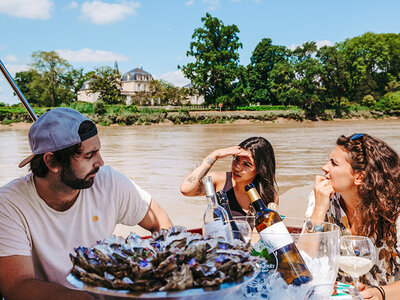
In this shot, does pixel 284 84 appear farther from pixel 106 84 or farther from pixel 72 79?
pixel 72 79

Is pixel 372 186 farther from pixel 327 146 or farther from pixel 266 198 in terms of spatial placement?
pixel 327 146

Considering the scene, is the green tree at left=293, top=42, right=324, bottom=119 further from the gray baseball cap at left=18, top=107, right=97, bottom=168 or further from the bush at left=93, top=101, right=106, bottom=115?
the gray baseball cap at left=18, top=107, right=97, bottom=168

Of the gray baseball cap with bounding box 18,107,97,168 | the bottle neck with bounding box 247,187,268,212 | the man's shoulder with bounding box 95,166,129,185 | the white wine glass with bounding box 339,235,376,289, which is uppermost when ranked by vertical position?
the gray baseball cap with bounding box 18,107,97,168

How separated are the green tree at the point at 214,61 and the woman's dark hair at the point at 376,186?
5388 centimetres

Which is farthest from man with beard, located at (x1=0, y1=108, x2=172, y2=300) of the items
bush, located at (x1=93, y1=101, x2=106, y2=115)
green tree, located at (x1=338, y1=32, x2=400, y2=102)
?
green tree, located at (x1=338, y1=32, x2=400, y2=102)

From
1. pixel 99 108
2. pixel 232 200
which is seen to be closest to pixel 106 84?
pixel 99 108

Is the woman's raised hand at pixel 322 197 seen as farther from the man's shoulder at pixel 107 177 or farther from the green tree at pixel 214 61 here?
the green tree at pixel 214 61

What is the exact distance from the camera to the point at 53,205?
1784 mm

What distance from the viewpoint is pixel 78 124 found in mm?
1663

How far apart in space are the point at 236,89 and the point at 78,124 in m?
55.4

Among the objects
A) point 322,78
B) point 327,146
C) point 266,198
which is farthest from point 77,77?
point 266,198

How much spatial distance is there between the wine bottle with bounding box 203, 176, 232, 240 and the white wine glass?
446mm

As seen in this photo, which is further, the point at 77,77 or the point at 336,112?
the point at 77,77

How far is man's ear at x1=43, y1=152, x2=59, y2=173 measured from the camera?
5.45 ft
